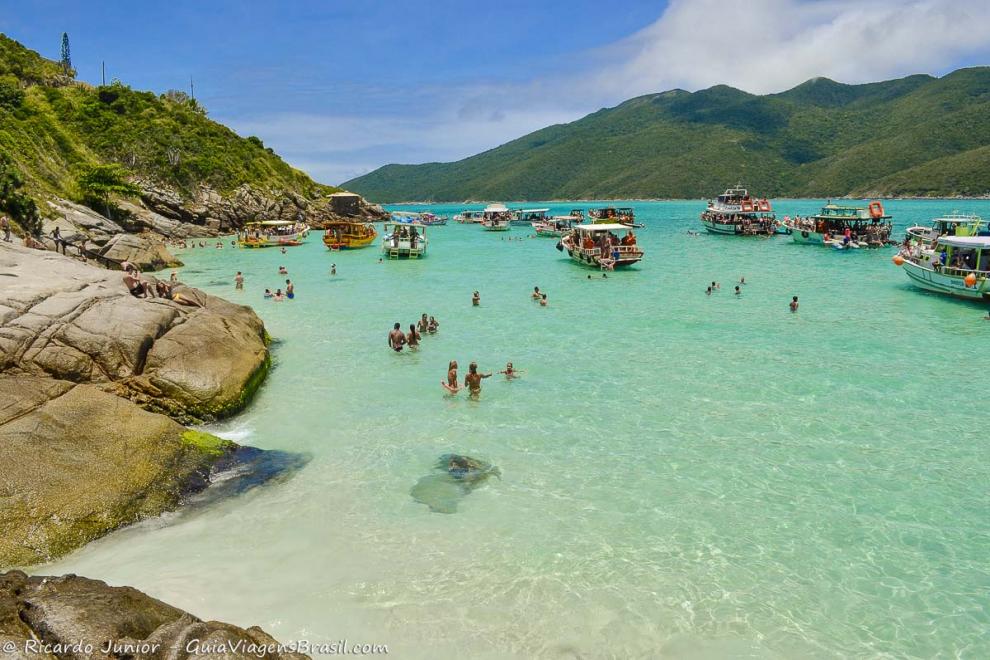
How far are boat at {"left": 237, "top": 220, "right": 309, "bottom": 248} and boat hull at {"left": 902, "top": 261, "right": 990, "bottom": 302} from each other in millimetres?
51271

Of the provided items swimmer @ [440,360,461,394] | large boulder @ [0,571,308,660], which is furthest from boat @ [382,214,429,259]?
large boulder @ [0,571,308,660]

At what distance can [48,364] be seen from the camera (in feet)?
35.6

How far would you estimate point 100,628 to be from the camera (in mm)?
4473

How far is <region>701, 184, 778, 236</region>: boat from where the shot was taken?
221 ft

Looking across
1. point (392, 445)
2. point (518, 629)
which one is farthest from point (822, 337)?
point (518, 629)

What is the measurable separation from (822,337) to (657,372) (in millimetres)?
8200

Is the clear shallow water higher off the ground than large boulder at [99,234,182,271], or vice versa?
large boulder at [99,234,182,271]

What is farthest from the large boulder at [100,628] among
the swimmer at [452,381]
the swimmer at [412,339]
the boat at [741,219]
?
the boat at [741,219]

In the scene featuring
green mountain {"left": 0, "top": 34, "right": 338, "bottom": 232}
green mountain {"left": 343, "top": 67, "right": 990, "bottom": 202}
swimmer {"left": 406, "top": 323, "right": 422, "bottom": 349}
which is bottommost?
swimmer {"left": 406, "top": 323, "right": 422, "bottom": 349}

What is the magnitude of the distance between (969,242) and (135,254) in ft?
148

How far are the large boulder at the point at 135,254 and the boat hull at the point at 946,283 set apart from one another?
141 ft

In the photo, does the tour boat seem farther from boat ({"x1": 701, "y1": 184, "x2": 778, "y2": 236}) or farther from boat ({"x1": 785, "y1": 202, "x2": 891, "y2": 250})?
boat ({"x1": 701, "y1": 184, "x2": 778, "y2": 236})

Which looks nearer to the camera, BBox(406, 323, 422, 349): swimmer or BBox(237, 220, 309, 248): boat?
BBox(406, 323, 422, 349): swimmer

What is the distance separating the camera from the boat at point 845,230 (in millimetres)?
54594
